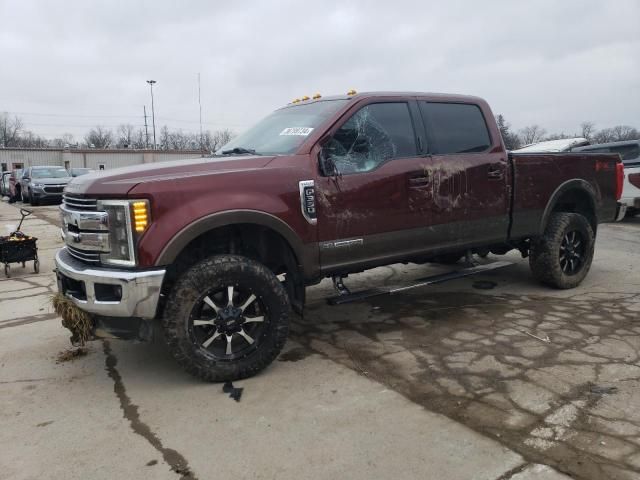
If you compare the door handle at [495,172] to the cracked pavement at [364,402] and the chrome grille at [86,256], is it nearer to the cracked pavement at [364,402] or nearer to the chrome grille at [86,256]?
the cracked pavement at [364,402]

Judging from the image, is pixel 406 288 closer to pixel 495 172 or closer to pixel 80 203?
pixel 495 172

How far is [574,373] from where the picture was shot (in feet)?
12.1

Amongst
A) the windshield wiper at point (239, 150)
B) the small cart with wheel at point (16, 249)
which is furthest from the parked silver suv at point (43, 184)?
the windshield wiper at point (239, 150)

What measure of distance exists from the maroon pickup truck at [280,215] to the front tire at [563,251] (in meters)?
0.32

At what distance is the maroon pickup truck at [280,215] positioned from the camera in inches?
134

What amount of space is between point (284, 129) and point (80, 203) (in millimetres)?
1737

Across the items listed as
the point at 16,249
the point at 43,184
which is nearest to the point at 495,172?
the point at 16,249

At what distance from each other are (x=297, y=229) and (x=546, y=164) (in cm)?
311

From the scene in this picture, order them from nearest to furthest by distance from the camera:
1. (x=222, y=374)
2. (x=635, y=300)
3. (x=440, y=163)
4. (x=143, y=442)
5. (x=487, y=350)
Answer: (x=143, y=442)
(x=222, y=374)
(x=487, y=350)
(x=440, y=163)
(x=635, y=300)

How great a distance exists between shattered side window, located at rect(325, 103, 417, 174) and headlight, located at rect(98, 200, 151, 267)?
1.49m

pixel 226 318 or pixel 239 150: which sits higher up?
pixel 239 150

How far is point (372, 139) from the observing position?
4.39 meters

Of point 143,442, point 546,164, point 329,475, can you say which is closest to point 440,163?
point 546,164

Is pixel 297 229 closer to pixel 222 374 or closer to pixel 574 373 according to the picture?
pixel 222 374
